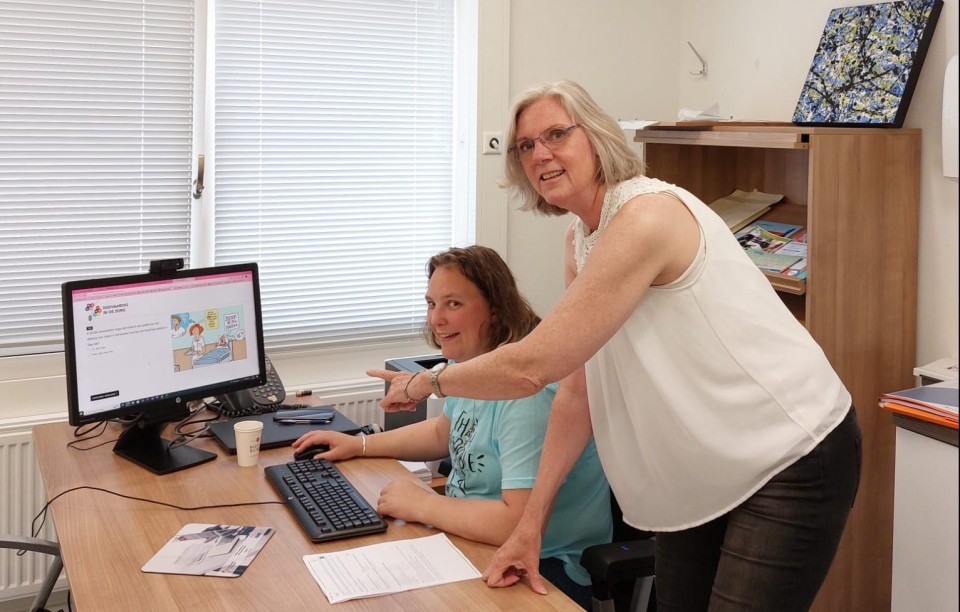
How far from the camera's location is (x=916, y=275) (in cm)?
265

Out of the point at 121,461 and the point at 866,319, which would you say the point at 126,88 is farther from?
the point at 866,319

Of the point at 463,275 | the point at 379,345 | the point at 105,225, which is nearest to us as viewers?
the point at 463,275

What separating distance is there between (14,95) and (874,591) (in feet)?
9.69

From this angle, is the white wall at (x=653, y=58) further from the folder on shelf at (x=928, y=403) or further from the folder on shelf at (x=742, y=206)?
the folder on shelf at (x=928, y=403)

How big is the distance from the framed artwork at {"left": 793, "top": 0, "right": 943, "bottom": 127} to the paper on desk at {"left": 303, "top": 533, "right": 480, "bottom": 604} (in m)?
1.82

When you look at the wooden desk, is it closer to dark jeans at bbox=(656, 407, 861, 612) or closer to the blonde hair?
dark jeans at bbox=(656, 407, 861, 612)

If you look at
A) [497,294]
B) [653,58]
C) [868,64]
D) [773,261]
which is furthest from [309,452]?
[653,58]

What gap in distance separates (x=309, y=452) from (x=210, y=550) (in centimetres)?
56

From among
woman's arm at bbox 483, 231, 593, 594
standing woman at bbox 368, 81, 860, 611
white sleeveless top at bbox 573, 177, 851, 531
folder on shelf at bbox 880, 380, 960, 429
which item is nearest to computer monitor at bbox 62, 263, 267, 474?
standing woman at bbox 368, 81, 860, 611

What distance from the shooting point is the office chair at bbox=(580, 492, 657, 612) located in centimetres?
171

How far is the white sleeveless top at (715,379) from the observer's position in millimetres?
1515

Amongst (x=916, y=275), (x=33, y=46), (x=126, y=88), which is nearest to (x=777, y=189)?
(x=916, y=275)

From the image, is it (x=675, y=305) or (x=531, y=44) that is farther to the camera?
(x=531, y=44)

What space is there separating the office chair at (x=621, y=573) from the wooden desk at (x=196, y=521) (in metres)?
0.22
